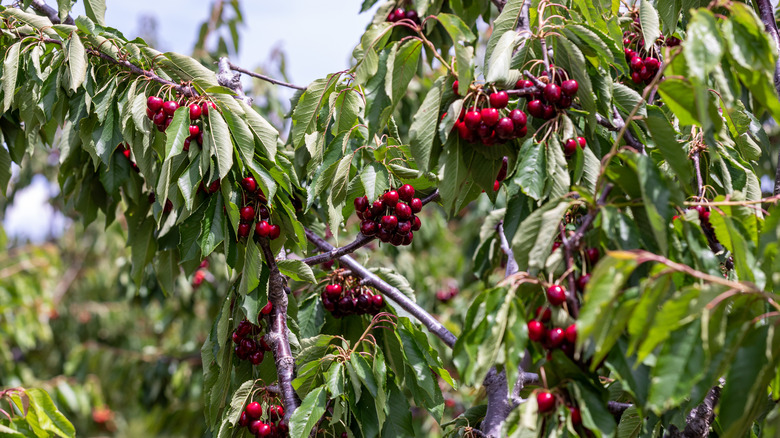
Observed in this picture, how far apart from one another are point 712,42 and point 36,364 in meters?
10.2

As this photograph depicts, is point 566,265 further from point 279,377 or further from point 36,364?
point 36,364

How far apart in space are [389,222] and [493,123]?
60 centimetres

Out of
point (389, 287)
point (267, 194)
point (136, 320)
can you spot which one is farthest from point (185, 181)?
point (136, 320)

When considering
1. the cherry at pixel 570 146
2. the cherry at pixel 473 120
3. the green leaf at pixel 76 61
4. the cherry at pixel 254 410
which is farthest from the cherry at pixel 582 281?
the green leaf at pixel 76 61

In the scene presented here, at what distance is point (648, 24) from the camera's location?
2.30 m

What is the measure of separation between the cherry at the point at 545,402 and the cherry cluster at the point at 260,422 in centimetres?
107

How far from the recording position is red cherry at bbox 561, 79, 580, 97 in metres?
1.73

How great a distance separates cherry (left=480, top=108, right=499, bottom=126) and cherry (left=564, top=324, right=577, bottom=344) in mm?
542

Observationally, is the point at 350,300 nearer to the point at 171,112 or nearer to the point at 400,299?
the point at 400,299

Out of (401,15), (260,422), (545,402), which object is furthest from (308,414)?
(401,15)

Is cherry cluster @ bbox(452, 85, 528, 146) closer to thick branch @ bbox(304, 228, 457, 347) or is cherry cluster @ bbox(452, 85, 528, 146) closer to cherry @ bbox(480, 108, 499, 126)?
cherry @ bbox(480, 108, 499, 126)

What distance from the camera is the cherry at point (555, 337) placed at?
1.46m

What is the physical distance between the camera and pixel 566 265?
1.56 meters

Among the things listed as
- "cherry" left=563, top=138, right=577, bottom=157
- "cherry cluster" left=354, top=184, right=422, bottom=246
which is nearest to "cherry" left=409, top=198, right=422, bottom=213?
"cherry cluster" left=354, top=184, right=422, bottom=246
